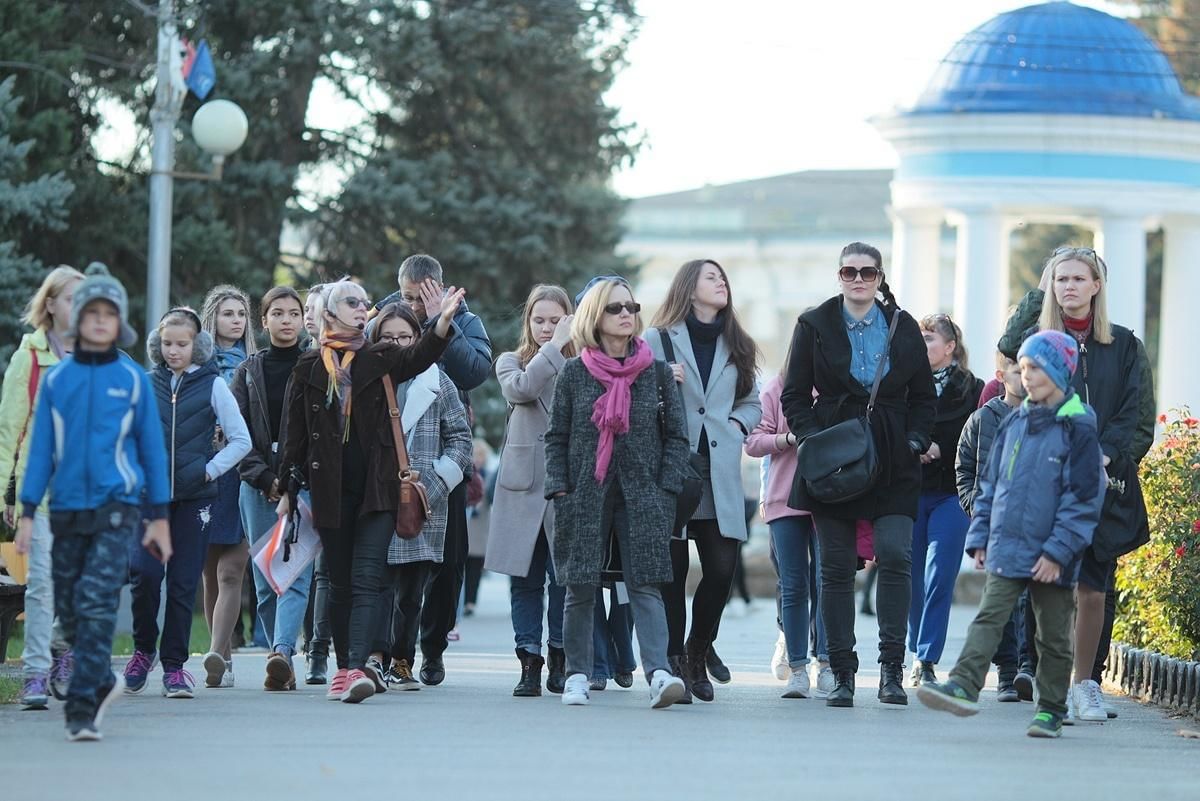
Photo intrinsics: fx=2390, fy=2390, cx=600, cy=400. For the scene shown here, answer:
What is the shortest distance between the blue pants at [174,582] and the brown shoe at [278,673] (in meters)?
0.41

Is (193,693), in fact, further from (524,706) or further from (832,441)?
(832,441)

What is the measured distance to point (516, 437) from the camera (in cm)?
1134

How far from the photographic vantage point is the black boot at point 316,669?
11.6 metres

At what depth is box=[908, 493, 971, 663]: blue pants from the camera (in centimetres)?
1186

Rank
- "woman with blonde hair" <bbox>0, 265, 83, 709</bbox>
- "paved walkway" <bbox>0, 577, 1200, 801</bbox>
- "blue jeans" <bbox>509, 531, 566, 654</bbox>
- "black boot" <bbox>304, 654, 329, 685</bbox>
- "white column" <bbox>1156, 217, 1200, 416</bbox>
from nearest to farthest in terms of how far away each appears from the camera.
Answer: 1. "paved walkway" <bbox>0, 577, 1200, 801</bbox>
2. "woman with blonde hair" <bbox>0, 265, 83, 709</bbox>
3. "blue jeans" <bbox>509, 531, 566, 654</bbox>
4. "black boot" <bbox>304, 654, 329, 685</bbox>
5. "white column" <bbox>1156, 217, 1200, 416</bbox>

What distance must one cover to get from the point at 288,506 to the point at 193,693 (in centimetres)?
95

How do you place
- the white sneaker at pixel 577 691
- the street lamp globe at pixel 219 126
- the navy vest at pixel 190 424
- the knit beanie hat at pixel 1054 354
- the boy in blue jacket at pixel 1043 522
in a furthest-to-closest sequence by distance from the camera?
the street lamp globe at pixel 219 126 < the navy vest at pixel 190 424 < the white sneaker at pixel 577 691 < the knit beanie hat at pixel 1054 354 < the boy in blue jacket at pixel 1043 522

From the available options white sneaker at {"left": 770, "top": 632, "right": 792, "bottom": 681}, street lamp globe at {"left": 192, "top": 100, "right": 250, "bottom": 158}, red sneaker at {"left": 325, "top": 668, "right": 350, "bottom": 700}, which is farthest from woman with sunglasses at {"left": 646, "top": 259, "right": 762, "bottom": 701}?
street lamp globe at {"left": 192, "top": 100, "right": 250, "bottom": 158}

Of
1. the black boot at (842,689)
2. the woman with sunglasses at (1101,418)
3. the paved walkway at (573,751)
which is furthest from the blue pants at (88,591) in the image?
the woman with sunglasses at (1101,418)

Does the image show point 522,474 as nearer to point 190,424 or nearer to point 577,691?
point 577,691

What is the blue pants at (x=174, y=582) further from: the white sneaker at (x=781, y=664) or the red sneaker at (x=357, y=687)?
the white sneaker at (x=781, y=664)

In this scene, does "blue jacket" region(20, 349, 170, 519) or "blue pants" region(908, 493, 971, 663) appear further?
"blue pants" region(908, 493, 971, 663)

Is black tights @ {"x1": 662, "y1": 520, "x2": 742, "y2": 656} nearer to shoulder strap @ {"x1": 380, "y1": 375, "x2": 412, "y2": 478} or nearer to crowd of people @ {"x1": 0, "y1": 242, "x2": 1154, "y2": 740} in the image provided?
crowd of people @ {"x1": 0, "y1": 242, "x2": 1154, "y2": 740}

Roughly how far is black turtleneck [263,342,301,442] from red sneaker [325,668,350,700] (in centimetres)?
160
